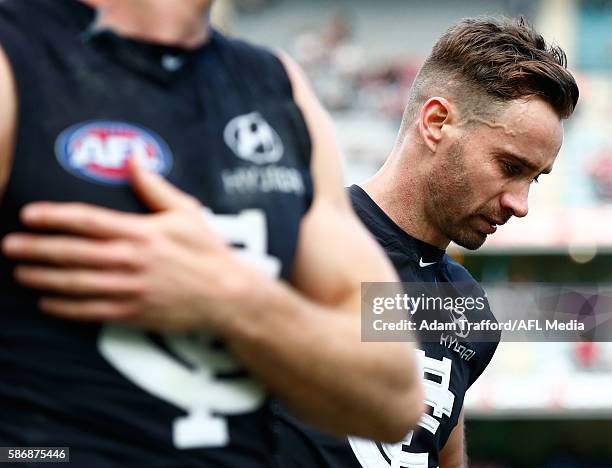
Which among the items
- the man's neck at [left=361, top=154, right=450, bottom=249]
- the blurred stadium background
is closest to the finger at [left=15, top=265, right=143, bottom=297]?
the man's neck at [left=361, top=154, right=450, bottom=249]

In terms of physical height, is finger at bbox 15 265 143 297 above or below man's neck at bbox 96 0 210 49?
below

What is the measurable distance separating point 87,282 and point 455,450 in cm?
223

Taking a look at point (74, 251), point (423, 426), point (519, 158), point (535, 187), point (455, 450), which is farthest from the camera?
point (535, 187)

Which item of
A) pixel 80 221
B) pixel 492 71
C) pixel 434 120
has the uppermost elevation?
pixel 492 71

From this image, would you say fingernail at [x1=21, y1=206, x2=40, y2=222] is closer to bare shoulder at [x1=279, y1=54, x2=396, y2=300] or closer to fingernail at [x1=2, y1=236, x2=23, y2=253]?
fingernail at [x1=2, y1=236, x2=23, y2=253]

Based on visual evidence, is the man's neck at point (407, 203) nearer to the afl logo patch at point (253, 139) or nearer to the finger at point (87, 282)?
the afl logo patch at point (253, 139)

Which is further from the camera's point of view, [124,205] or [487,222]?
[487,222]

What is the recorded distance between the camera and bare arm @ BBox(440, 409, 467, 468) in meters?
3.38

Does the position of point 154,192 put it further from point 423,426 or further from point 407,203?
point 407,203

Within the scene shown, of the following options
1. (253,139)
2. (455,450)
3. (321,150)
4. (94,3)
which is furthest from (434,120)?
(94,3)

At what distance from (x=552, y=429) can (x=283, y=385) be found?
1742cm

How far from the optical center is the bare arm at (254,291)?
4.73 feet

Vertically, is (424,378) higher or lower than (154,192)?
lower

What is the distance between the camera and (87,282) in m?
1.43
